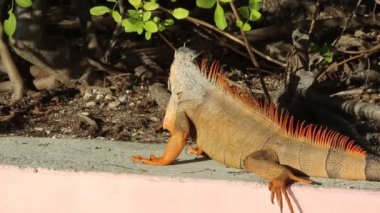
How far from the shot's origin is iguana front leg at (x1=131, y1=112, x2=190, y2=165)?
4.47 meters

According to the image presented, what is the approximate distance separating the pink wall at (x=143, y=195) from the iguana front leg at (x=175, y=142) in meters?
0.30

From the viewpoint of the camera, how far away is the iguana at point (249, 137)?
392cm

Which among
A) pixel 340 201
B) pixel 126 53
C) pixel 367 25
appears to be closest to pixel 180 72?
pixel 340 201

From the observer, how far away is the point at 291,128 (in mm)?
4113

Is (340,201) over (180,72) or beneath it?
beneath

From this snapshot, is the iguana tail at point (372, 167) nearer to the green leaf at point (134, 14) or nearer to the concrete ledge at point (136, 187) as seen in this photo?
the concrete ledge at point (136, 187)

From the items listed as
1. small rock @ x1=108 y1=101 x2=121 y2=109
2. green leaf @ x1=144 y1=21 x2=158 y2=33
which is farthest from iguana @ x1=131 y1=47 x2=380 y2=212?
small rock @ x1=108 y1=101 x2=121 y2=109

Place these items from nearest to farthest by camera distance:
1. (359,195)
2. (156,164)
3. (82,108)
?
1. (359,195)
2. (156,164)
3. (82,108)

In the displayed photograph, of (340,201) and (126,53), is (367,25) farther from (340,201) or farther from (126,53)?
(340,201)

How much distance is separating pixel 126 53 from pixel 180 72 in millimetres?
2105

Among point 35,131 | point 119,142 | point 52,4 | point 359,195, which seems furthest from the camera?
point 52,4

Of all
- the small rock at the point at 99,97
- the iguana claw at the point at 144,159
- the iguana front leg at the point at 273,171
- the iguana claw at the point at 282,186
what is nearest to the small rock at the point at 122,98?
the small rock at the point at 99,97

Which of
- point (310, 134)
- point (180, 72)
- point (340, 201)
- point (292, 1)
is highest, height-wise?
point (292, 1)

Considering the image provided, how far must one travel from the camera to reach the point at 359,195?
150 inches
